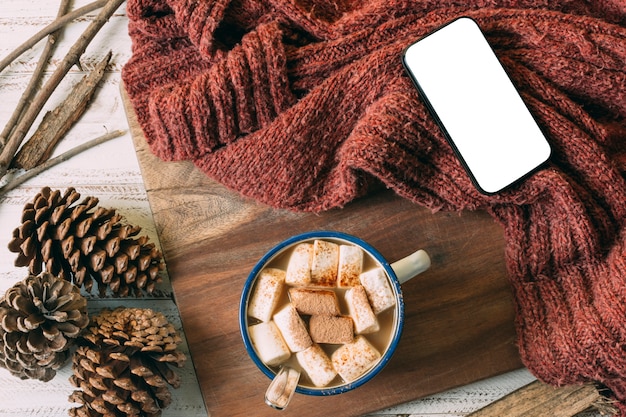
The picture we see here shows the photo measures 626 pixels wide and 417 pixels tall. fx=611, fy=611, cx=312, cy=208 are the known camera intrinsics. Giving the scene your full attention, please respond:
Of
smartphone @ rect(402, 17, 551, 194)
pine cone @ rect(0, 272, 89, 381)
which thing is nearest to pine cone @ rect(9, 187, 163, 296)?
pine cone @ rect(0, 272, 89, 381)

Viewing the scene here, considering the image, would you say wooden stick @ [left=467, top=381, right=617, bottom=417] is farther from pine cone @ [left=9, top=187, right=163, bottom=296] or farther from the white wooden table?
pine cone @ [left=9, top=187, right=163, bottom=296]

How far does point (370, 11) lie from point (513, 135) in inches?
9.5

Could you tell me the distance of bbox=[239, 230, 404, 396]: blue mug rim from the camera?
72 centimetres

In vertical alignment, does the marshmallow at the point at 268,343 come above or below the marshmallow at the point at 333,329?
below

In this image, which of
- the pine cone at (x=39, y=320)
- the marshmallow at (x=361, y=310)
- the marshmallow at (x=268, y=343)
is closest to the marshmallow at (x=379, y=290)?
the marshmallow at (x=361, y=310)

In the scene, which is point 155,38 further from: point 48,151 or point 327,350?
point 327,350

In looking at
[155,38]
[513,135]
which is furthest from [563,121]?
[155,38]

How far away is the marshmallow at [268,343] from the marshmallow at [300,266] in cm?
6

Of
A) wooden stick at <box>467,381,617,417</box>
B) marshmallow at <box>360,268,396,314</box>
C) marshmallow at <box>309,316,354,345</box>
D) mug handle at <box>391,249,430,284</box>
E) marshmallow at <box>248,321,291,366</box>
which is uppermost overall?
mug handle at <box>391,249,430,284</box>

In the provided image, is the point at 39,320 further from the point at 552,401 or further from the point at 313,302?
the point at 552,401

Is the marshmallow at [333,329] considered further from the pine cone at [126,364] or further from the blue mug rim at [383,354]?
the pine cone at [126,364]

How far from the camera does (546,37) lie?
77 centimetres

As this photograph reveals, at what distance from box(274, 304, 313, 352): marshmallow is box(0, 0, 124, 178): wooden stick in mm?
455

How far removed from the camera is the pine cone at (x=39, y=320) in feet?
2.43
